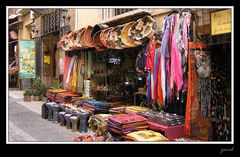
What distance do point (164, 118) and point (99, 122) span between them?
1.66 m

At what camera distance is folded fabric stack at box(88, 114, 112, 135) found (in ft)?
19.5

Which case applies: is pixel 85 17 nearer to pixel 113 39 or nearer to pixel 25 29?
pixel 113 39

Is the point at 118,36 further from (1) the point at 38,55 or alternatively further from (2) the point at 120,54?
(1) the point at 38,55

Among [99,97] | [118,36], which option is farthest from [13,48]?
[118,36]

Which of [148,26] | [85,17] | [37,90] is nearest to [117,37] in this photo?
[148,26]

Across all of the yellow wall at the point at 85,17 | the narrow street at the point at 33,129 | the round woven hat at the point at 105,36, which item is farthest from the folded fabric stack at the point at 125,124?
the yellow wall at the point at 85,17

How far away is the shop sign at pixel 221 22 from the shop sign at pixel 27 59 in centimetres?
967

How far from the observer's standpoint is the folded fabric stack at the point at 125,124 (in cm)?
512

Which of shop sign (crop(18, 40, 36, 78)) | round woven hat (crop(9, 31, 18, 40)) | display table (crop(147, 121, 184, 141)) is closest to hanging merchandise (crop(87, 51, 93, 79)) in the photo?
display table (crop(147, 121, 184, 141))

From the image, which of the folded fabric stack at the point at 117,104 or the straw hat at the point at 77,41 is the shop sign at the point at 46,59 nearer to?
the straw hat at the point at 77,41

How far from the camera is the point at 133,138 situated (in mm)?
4828

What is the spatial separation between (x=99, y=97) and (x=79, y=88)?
0.84 m

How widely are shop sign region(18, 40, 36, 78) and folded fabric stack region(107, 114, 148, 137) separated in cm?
814

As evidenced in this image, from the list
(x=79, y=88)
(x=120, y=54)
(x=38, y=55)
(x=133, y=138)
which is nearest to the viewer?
(x=133, y=138)
